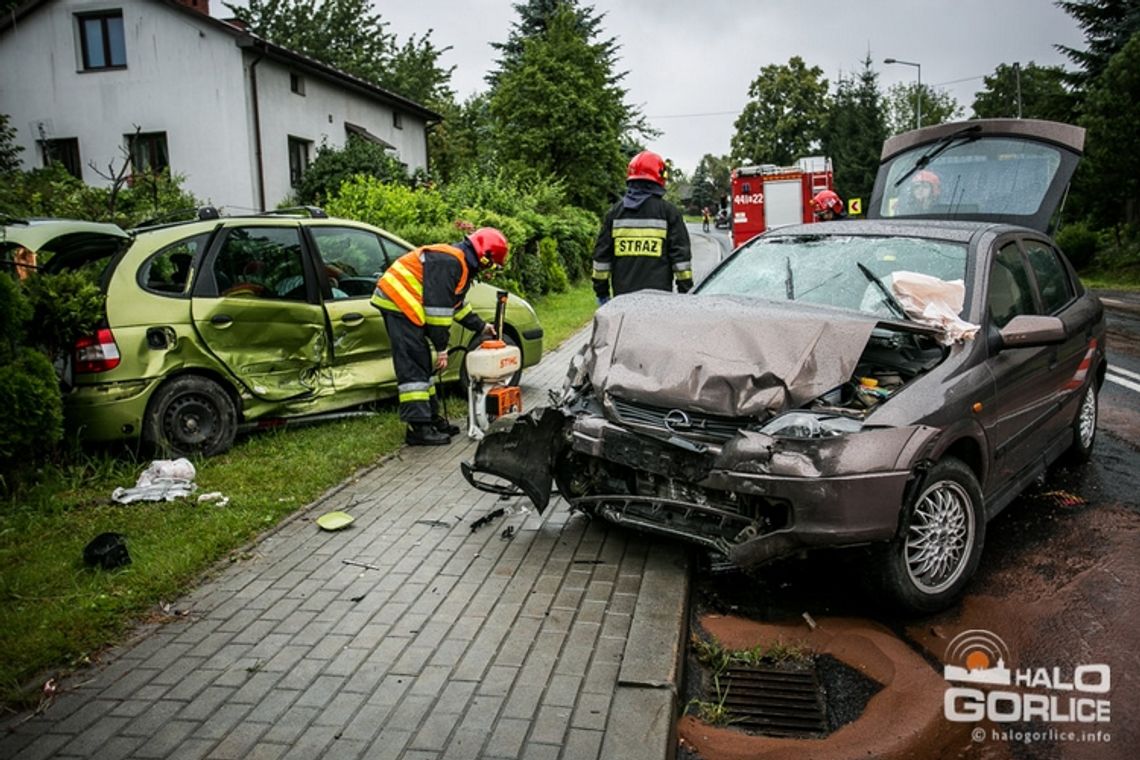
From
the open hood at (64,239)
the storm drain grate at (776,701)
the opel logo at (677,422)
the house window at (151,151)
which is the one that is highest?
the house window at (151,151)

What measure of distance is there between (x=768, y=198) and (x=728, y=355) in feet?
71.4

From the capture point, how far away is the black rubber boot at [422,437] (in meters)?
7.11

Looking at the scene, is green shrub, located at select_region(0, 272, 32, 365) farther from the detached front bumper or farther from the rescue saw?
the detached front bumper

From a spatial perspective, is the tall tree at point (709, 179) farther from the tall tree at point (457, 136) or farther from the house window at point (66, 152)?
the house window at point (66, 152)

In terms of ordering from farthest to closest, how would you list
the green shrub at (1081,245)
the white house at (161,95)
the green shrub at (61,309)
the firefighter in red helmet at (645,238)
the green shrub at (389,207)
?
the green shrub at (1081,245) → the white house at (161,95) → the green shrub at (389,207) → the firefighter in red helmet at (645,238) → the green shrub at (61,309)

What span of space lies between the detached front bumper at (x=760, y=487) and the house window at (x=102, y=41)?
2408cm

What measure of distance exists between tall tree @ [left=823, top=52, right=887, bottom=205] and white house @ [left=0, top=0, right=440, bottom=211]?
33.7 m

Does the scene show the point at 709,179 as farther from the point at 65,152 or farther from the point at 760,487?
the point at 760,487

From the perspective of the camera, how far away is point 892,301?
477 cm

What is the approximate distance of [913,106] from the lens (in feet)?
217

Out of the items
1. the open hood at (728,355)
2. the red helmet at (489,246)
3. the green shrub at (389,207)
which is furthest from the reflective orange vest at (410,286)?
the green shrub at (389,207)

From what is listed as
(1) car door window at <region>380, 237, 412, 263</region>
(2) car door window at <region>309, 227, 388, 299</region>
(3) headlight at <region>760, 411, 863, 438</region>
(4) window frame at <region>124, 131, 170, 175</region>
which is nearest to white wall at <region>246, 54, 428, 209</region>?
(4) window frame at <region>124, 131, 170, 175</region>

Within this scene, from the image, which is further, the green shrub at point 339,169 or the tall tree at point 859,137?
the tall tree at point 859,137

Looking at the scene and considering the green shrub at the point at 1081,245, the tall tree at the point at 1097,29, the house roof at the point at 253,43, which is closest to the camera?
the house roof at the point at 253,43
